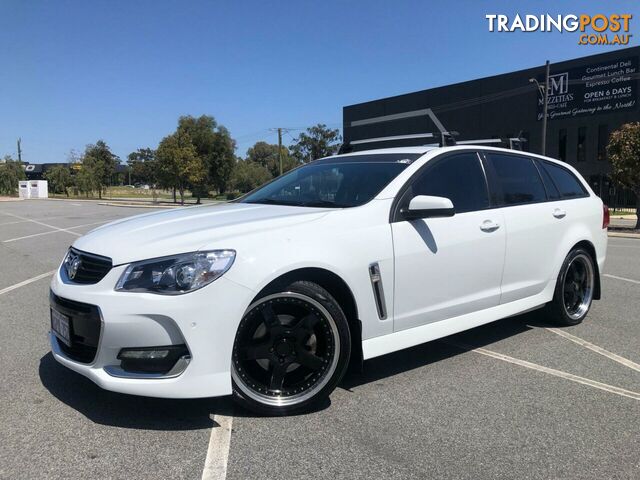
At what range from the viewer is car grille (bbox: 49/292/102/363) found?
3.04 meters

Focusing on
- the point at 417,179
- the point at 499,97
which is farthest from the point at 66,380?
the point at 499,97

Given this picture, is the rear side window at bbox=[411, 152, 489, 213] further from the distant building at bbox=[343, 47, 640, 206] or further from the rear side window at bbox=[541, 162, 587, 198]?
the distant building at bbox=[343, 47, 640, 206]

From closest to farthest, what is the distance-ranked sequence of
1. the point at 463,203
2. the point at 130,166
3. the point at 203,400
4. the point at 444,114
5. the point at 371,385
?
1. the point at 203,400
2. the point at 371,385
3. the point at 463,203
4. the point at 444,114
5. the point at 130,166

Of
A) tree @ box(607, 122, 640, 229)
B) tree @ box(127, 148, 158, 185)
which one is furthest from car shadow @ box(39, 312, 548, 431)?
tree @ box(127, 148, 158, 185)

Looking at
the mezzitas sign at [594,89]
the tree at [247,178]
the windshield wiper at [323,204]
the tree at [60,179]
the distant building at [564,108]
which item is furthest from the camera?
the tree at [60,179]

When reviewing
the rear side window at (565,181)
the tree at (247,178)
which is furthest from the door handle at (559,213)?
the tree at (247,178)

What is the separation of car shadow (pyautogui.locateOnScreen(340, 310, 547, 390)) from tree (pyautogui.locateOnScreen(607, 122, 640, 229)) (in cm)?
1712

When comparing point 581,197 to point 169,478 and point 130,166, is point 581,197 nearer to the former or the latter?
point 169,478

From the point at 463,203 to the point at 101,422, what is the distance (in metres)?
2.99

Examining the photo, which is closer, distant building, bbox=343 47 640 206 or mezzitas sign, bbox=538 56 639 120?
mezzitas sign, bbox=538 56 639 120

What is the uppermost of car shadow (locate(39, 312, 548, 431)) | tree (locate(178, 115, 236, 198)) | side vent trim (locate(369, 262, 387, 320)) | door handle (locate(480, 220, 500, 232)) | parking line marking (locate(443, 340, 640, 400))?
tree (locate(178, 115, 236, 198))

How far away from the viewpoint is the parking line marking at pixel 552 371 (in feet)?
12.2

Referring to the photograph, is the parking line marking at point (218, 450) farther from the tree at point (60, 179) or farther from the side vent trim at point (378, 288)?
the tree at point (60, 179)

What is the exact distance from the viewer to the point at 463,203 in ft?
14.1
